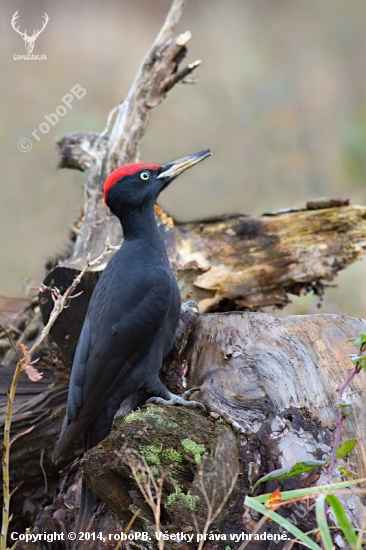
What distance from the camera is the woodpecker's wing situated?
315cm

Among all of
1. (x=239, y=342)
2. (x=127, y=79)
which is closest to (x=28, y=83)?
(x=127, y=79)

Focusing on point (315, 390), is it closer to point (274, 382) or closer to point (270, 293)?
point (274, 382)

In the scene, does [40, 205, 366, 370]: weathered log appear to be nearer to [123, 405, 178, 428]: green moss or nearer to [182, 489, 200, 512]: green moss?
[123, 405, 178, 428]: green moss

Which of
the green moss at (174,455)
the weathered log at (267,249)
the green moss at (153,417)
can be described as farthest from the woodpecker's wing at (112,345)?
the weathered log at (267,249)

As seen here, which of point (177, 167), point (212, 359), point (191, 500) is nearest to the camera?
point (191, 500)

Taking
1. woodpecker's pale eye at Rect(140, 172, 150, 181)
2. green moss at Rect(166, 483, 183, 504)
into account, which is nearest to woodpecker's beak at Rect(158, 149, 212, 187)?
woodpecker's pale eye at Rect(140, 172, 150, 181)

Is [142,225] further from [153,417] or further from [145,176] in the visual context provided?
[153,417]

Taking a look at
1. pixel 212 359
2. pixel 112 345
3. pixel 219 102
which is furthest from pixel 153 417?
pixel 219 102

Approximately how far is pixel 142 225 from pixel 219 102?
6744 mm

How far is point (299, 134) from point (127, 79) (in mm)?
2766

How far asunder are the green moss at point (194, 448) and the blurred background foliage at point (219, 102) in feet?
14.9

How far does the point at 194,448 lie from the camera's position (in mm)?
2318

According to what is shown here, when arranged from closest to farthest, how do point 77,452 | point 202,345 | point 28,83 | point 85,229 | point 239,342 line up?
point 239,342
point 202,345
point 77,452
point 85,229
point 28,83

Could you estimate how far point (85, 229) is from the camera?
15.2 ft
